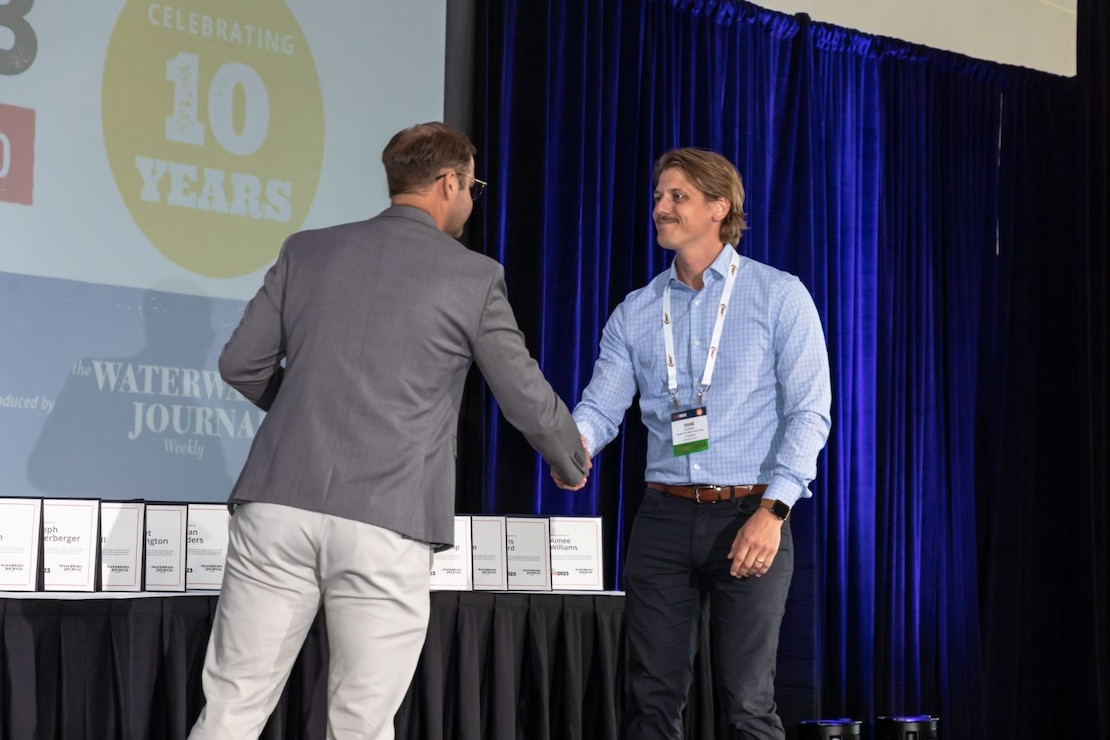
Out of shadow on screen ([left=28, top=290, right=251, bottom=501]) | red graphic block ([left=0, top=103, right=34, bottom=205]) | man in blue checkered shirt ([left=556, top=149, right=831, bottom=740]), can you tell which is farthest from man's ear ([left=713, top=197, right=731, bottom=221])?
red graphic block ([left=0, top=103, right=34, bottom=205])

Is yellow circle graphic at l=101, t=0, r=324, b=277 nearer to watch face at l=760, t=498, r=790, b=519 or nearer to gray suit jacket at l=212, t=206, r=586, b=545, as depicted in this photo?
gray suit jacket at l=212, t=206, r=586, b=545

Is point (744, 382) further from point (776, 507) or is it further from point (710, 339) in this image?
point (776, 507)

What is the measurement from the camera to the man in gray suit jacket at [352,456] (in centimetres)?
227

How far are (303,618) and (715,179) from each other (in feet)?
5.20

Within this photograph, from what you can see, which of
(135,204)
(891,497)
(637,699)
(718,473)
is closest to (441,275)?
(718,473)

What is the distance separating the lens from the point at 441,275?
94.9 inches

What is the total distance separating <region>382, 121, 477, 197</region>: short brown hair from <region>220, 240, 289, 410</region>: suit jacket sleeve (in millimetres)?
289

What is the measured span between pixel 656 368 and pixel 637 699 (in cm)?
84

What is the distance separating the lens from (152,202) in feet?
12.4

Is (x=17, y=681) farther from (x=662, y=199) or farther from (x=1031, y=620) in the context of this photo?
(x=1031, y=620)

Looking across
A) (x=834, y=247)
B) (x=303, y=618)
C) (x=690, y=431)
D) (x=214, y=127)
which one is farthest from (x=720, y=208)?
(x=834, y=247)

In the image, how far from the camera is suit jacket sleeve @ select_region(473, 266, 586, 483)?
8.07 ft

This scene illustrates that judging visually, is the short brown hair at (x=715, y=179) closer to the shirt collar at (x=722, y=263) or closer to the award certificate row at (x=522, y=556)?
the shirt collar at (x=722, y=263)

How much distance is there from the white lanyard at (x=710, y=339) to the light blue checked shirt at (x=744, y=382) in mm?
13
